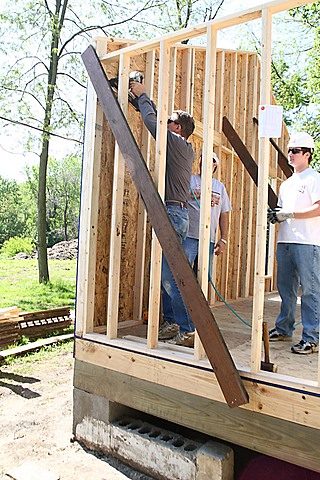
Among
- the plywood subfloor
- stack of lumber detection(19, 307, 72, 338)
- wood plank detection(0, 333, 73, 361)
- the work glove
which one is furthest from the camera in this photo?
stack of lumber detection(19, 307, 72, 338)

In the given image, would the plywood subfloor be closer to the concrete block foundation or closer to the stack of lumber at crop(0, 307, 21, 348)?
the concrete block foundation

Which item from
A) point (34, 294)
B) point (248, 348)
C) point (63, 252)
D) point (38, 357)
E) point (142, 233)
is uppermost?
point (142, 233)

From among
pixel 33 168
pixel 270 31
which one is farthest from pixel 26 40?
pixel 33 168

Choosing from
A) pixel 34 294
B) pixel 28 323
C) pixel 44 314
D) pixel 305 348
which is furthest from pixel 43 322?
pixel 305 348

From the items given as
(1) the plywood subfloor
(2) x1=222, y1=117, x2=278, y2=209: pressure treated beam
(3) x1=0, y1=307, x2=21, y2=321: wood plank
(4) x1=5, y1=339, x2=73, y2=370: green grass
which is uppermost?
(2) x1=222, y1=117, x2=278, y2=209: pressure treated beam

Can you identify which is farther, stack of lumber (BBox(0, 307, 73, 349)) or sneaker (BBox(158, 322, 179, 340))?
stack of lumber (BBox(0, 307, 73, 349))

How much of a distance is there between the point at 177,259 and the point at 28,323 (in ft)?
14.3

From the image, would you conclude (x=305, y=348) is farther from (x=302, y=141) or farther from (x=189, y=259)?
(x=302, y=141)

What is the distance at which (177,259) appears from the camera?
110 inches

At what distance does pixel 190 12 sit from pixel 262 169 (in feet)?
48.0

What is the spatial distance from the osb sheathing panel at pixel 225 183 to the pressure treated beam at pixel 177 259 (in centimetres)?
63

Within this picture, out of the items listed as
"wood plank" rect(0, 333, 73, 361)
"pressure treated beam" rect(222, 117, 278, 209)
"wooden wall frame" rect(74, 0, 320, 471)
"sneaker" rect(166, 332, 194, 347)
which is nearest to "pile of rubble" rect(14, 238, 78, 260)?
"wood plank" rect(0, 333, 73, 361)

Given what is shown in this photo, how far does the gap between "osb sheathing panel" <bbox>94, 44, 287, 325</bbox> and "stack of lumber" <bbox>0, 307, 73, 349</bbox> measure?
2.35 metres

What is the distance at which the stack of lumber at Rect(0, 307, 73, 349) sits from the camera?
19.2 feet
